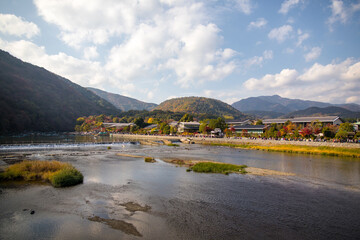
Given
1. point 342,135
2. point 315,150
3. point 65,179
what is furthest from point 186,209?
point 342,135

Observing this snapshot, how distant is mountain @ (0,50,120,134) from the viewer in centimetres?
10373

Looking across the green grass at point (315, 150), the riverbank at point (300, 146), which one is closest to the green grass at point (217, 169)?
the green grass at point (315, 150)

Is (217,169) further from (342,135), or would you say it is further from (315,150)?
(342,135)

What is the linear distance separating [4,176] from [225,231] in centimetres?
2021

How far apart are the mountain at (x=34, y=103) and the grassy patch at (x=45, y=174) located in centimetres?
9434

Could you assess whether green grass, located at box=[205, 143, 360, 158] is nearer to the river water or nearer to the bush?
the river water

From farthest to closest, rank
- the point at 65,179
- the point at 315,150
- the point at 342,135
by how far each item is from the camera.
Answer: the point at 342,135 → the point at 315,150 → the point at 65,179

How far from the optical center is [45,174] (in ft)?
61.2

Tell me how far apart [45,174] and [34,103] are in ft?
465

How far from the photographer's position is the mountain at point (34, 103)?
10373cm

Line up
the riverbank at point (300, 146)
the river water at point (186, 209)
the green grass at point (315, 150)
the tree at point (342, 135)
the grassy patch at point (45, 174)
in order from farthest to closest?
the tree at point (342, 135)
the riverbank at point (300, 146)
the green grass at point (315, 150)
the grassy patch at point (45, 174)
the river water at point (186, 209)

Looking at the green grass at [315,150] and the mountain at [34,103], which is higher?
the mountain at [34,103]

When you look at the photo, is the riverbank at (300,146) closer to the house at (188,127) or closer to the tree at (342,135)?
the tree at (342,135)

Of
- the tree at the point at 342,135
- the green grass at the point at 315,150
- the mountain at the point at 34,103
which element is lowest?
the green grass at the point at 315,150
